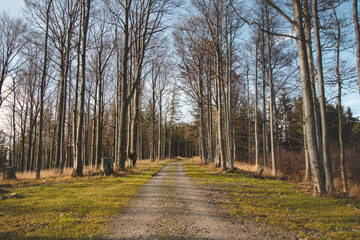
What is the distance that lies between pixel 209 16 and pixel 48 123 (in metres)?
26.1

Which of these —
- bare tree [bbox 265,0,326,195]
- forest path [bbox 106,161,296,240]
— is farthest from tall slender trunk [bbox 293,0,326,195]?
forest path [bbox 106,161,296,240]

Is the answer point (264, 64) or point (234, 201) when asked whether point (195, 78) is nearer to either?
point (264, 64)

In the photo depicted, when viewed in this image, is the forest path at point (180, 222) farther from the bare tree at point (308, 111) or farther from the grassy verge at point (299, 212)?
the bare tree at point (308, 111)

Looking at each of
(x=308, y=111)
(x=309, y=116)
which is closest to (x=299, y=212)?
(x=309, y=116)

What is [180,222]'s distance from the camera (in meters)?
4.05

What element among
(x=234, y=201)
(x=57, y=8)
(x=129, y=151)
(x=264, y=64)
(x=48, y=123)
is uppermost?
(x=57, y=8)

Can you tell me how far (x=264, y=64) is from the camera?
49.1 feet

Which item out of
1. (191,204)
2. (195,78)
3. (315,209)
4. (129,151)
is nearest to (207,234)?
(191,204)

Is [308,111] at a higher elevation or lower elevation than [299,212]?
higher

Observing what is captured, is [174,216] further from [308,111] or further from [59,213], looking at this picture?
[308,111]

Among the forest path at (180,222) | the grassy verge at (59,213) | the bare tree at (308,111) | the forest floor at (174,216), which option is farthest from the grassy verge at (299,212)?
the grassy verge at (59,213)

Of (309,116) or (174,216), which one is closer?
(174,216)

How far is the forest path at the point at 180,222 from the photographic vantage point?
3.46 meters

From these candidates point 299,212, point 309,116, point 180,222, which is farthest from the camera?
point 309,116
